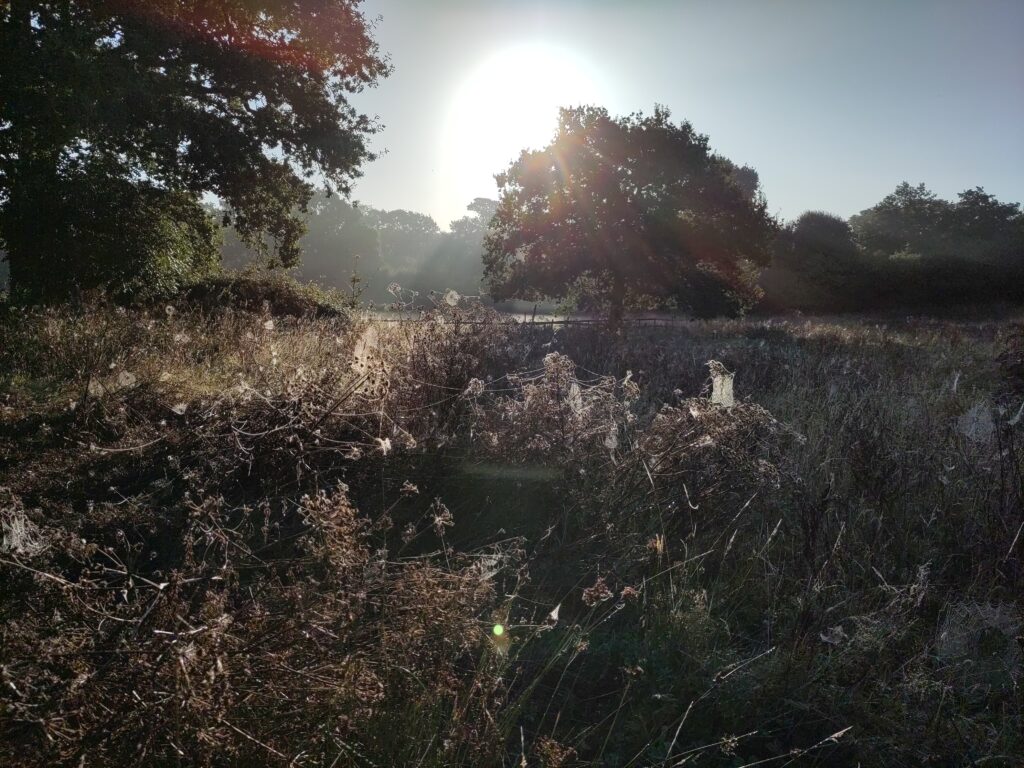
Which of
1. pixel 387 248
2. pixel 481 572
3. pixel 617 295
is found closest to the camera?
pixel 481 572

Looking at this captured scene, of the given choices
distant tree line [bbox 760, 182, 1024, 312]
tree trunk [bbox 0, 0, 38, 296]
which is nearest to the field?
tree trunk [bbox 0, 0, 38, 296]

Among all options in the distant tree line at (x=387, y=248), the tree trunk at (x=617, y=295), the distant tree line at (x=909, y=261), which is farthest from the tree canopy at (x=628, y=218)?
the distant tree line at (x=387, y=248)

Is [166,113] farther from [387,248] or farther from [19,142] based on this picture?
[387,248]

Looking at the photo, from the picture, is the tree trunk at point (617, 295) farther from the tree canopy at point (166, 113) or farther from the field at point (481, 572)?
the field at point (481, 572)

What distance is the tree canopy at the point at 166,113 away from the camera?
422 inches

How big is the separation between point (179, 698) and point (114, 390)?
13.4 ft

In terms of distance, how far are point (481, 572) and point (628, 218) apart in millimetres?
24096

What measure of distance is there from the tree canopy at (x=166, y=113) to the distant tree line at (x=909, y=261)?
23947mm

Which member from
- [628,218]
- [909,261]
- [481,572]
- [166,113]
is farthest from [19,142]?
[909,261]

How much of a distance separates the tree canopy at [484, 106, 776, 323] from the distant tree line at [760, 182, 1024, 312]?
664 centimetres

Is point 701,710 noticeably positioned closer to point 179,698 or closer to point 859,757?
point 859,757

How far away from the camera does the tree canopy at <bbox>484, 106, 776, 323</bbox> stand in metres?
24.7

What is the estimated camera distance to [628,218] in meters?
24.7

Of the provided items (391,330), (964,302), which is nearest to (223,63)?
(391,330)
